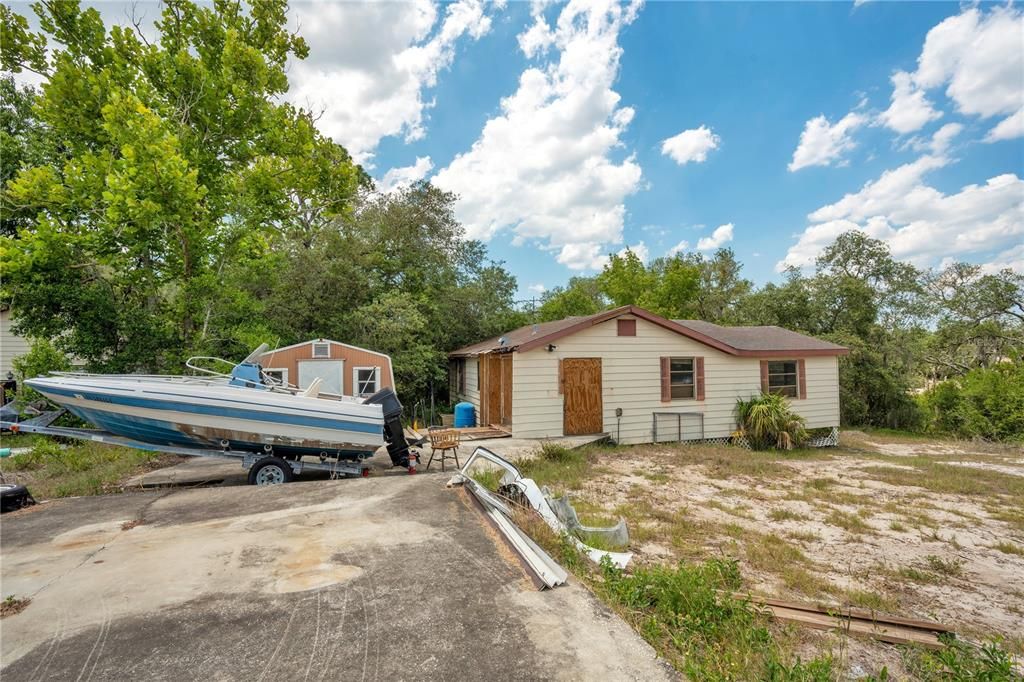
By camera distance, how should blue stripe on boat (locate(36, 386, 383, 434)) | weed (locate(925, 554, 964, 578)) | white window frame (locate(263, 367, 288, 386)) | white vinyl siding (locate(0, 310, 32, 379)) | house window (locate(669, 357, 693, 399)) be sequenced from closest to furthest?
weed (locate(925, 554, 964, 578)), blue stripe on boat (locate(36, 386, 383, 434)), white window frame (locate(263, 367, 288, 386)), house window (locate(669, 357, 693, 399)), white vinyl siding (locate(0, 310, 32, 379))

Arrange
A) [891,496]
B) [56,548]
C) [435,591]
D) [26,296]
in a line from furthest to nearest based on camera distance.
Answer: [26,296] < [891,496] < [56,548] < [435,591]

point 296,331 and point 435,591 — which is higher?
point 296,331

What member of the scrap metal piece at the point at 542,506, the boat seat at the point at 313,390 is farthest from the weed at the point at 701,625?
the boat seat at the point at 313,390

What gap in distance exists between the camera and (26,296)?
9.32m

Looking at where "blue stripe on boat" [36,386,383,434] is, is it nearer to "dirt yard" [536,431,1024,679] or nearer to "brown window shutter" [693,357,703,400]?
"dirt yard" [536,431,1024,679]

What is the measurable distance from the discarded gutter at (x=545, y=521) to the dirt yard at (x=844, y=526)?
49 centimetres

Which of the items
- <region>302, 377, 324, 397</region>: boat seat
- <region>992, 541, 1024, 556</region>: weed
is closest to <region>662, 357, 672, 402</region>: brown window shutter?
<region>992, 541, 1024, 556</region>: weed

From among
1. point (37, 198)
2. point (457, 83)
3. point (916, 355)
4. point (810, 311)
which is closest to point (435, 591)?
point (37, 198)

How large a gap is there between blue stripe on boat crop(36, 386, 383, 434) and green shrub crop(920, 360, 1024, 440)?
20.4 metres

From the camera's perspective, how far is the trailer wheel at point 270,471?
6477mm

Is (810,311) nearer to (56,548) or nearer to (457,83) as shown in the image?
(457,83)

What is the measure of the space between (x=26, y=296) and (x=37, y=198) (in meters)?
2.38

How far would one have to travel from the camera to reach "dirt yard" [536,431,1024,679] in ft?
12.6

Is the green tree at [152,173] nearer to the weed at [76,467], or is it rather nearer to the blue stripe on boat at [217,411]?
the weed at [76,467]
